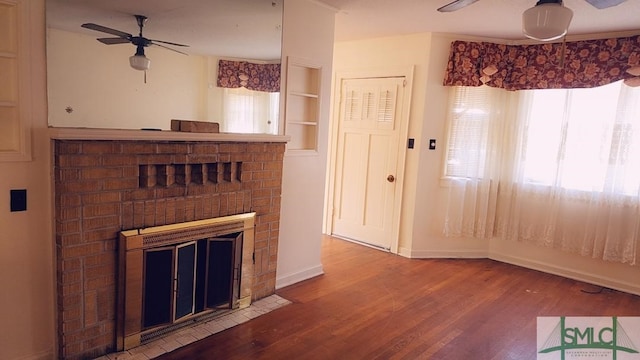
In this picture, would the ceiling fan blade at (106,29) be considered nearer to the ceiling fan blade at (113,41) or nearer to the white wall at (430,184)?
the ceiling fan blade at (113,41)

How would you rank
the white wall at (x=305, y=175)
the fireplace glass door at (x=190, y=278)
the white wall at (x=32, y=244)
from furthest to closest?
the white wall at (x=305, y=175), the fireplace glass door at (x=190, y=278), the white wall at (x=32, y=244)

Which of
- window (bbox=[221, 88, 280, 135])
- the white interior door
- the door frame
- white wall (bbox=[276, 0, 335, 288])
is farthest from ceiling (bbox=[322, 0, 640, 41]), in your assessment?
window (bbox=[221, 88, 280, 135])

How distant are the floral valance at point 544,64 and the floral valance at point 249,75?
6.26 ft

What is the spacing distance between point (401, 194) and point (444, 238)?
66 cm

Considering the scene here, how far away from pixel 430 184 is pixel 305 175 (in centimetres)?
152

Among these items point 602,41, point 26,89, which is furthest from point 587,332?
point 26,89

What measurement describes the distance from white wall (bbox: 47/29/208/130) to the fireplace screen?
65 cm

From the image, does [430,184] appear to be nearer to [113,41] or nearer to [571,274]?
[571,274]

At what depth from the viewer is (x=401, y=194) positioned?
439cm

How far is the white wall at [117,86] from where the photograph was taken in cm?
206

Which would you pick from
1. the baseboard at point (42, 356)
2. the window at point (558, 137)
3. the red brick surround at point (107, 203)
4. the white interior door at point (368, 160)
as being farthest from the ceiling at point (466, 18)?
the baseboard at point (42, 356)

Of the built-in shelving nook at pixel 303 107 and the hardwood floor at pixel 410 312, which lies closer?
the hardwood floor at pixel 410 312

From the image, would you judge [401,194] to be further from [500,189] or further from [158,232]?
[158,232]

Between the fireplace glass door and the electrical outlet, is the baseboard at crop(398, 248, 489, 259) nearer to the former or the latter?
the fireplace glass door
